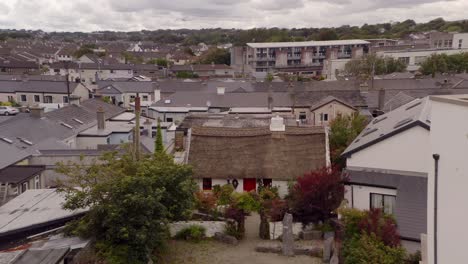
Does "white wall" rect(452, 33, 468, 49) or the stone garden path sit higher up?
"white wall" rect(452, 33, 468, 49)

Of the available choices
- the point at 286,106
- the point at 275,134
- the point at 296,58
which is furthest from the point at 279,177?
the point at 296,58

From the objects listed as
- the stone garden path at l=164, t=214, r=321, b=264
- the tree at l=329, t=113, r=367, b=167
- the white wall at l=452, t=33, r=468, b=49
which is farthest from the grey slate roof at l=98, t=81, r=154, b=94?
the white wall at l=452, t=33, r=468, b=49

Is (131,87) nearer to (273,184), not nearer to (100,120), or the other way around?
(100,120)

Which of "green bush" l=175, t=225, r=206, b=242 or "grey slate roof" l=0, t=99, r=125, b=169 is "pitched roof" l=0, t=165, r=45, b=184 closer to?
"grey slate roof" l=0, t=99, r=125, b=169

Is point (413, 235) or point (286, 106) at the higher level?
point (286, 106)

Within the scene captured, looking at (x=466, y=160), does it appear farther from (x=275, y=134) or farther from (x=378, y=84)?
(x=378, y=84)

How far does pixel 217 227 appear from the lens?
21.9 meters

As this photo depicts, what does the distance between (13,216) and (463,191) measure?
55.2 feet

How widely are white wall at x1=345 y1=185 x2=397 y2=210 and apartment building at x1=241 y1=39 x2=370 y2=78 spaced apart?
102 metres

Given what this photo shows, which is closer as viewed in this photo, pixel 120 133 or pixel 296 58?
pixel 120 133

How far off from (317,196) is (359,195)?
234cm

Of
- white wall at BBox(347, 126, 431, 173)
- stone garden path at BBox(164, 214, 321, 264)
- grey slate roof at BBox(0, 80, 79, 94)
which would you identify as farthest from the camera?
grey slate roof at BBox(0, 80, 79, 94)

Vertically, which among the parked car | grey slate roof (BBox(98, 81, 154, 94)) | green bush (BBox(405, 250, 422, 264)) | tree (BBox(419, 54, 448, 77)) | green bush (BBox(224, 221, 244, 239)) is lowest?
green bush (BBox(405, 250, 422, 264))

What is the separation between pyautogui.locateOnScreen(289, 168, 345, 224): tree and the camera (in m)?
20.8
